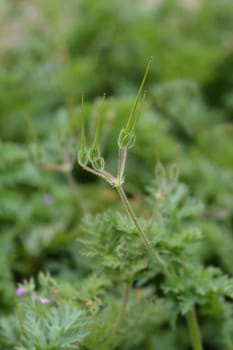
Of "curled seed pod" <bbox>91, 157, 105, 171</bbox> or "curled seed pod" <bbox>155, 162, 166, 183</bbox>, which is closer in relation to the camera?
"curled seed pod" <bbox>91, 157, 105, 171</bbox>

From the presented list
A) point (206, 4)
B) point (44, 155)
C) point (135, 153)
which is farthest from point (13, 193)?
point (206, 4)

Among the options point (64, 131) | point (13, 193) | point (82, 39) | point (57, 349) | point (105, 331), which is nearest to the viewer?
point (57, 349)

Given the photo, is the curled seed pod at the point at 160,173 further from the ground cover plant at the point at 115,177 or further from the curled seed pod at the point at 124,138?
the curled seed pod at the point at 124,138

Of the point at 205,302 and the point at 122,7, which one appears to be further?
the point at 122,7

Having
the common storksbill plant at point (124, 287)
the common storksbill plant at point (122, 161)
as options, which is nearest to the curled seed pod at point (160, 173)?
the common storksbill plant at point (124, 287)

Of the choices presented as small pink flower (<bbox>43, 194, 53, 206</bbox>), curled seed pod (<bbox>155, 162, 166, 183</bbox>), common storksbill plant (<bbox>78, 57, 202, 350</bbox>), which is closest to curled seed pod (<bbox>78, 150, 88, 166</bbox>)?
common storksbill plant (<bbox>78, 57, 202, 350</bbox>)

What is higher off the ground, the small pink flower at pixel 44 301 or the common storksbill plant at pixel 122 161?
the common storksbill plant at pixel 122 161

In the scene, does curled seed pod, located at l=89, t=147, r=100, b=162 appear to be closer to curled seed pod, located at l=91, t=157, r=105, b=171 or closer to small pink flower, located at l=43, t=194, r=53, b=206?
curled seed pod, located at l=91, t=157, r=105, b=171

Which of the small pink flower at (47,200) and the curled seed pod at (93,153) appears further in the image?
the small pink flower at (47,200)

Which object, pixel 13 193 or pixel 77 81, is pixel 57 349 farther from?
pixel 77 81
